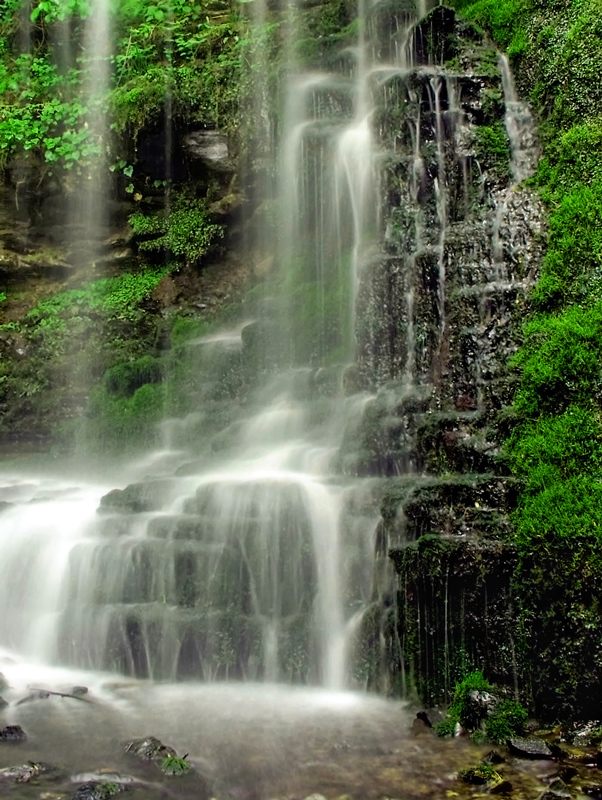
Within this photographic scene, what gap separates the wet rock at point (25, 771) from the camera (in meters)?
4.64

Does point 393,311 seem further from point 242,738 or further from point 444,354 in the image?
point 242,738

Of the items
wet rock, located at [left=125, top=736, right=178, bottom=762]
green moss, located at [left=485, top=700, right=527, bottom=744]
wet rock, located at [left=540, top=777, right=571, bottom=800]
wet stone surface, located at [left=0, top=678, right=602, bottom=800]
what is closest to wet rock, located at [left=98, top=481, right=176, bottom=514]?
wet stone surface, located at [left=0, top=678, right=602, bottom=800]

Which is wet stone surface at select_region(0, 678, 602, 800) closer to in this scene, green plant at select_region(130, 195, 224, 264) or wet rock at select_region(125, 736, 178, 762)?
wet rock at select_region(125, 736, 178, 762)

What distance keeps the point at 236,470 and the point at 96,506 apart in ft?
5.81

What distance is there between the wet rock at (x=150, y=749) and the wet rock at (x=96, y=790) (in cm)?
50

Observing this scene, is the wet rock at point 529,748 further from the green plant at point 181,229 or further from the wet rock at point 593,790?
the green plant at point 181,229

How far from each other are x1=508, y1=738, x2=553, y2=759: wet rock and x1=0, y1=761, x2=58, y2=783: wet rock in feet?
9.22

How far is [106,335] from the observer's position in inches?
612

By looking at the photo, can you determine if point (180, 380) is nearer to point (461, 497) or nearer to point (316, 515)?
point (316, 515)

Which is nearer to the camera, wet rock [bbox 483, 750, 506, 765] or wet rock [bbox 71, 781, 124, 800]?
wet rock [bbox 71, 781, 124, 800]

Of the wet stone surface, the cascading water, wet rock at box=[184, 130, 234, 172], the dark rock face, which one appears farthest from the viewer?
wet rock at box=[184, 130, 234, 172]

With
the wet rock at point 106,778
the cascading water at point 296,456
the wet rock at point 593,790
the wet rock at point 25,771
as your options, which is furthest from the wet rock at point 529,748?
the wet rock at point 25,771

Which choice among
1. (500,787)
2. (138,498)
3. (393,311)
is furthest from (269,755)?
(393,311)

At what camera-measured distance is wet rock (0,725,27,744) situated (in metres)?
5.39
